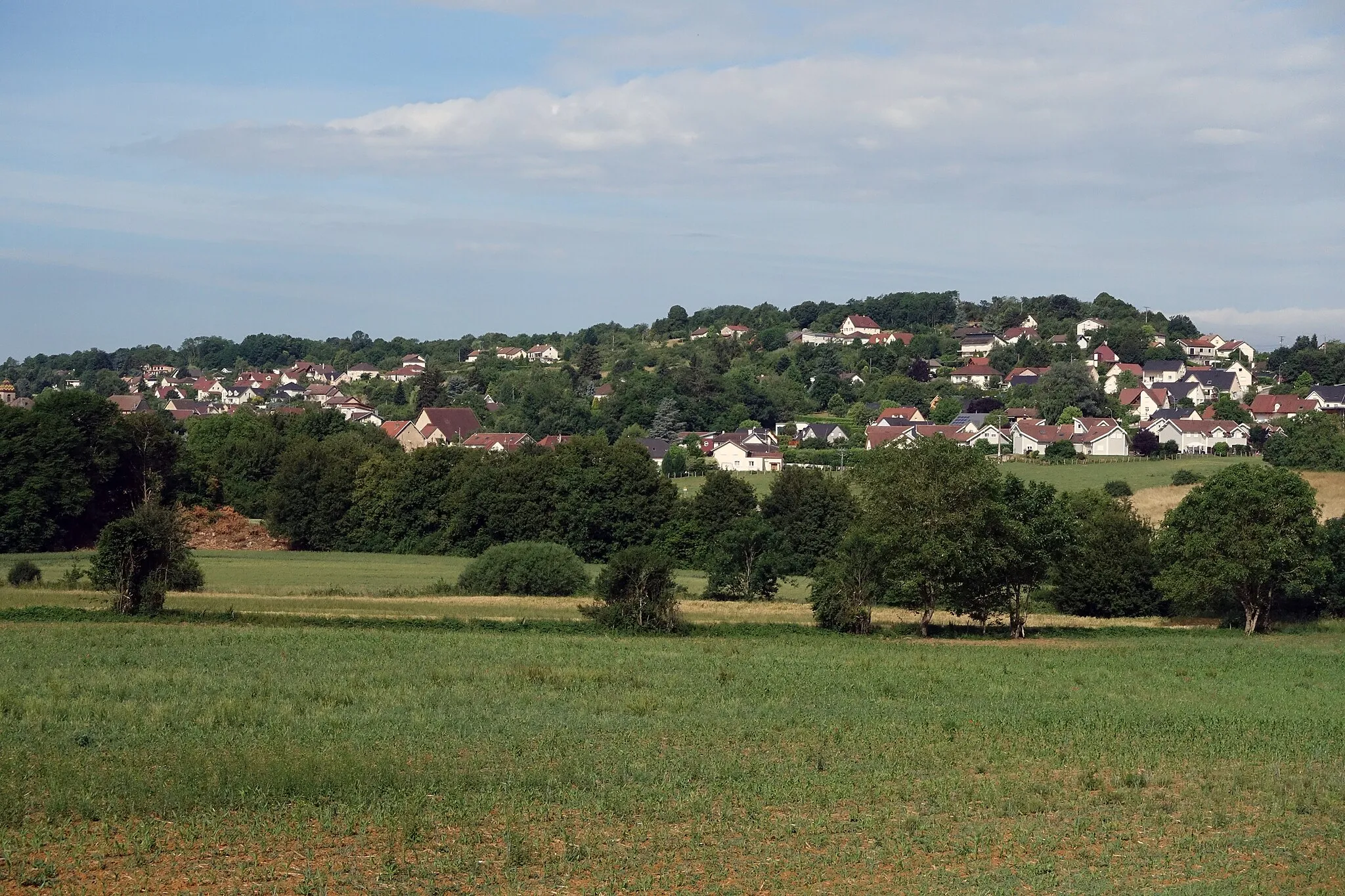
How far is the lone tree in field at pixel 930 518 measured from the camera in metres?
43.0

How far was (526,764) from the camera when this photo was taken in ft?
64.6

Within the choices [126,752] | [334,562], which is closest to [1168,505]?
[334,562]

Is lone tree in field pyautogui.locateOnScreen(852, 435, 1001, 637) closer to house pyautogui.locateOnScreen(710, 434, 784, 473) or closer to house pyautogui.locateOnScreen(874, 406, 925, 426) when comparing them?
house pyautogui.locateOnScreen(710, 434, 784, 473)

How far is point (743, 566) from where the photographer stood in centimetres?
5888

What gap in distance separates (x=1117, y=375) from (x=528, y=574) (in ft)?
447

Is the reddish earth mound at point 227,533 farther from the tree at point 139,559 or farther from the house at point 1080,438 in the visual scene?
the house at point 1080,438

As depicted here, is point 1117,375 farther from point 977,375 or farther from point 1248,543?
point 1248,543

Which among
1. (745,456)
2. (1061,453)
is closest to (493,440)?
(745,456)

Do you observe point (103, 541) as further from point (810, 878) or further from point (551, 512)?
point (551, 512)

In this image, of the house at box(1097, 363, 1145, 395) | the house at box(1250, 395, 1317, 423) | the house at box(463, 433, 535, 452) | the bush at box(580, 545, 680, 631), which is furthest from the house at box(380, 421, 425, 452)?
the bush at box(580, 545, 680, 631)

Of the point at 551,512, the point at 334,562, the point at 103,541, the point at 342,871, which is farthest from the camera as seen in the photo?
the point at 551,512

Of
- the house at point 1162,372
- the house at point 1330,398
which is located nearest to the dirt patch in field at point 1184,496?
the house at point 1330,398

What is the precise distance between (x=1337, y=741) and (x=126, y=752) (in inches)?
786

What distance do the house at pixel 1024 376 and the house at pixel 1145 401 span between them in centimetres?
1212
